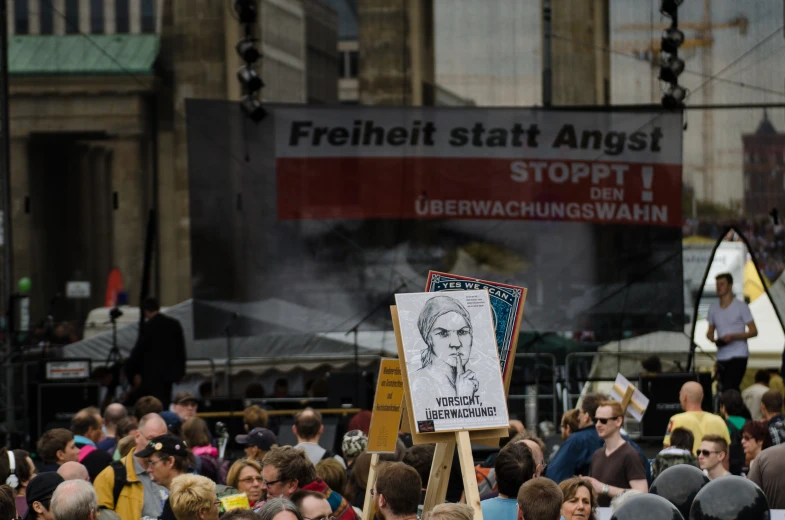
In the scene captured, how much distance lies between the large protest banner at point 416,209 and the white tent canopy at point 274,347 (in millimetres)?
68

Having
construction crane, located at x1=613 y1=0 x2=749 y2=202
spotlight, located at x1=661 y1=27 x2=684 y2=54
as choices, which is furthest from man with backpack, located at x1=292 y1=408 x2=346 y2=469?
construction crane, located at x1=613 y1=0 x2=749 y2=202

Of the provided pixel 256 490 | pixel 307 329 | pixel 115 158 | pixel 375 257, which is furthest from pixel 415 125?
pixel 256 490

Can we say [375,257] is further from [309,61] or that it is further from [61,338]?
[61,338]

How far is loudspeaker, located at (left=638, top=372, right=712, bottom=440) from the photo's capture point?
1469 cm

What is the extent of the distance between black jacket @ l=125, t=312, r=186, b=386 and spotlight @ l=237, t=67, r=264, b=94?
9.66 feet

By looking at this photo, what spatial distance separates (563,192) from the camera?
17203mm

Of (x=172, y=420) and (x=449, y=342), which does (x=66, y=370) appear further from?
(x=449, y=342)

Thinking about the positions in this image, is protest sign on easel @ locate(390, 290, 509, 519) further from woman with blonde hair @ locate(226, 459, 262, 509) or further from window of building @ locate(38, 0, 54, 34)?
window of building @ locate(38, 0, 54, 34)

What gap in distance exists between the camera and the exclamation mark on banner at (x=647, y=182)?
17.2 m

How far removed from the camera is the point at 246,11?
17.5 m

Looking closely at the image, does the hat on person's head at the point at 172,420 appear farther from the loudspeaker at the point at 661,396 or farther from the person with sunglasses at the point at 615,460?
the loudspeaker at the point at 661,396

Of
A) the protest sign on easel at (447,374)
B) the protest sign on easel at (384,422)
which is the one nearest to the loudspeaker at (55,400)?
the protest sign on easel at (384,422)

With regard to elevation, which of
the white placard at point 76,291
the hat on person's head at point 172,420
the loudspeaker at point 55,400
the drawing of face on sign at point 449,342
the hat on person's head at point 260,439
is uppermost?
the drawing of face on sign at point 449,342

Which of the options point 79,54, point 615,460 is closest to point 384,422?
point 615,460
